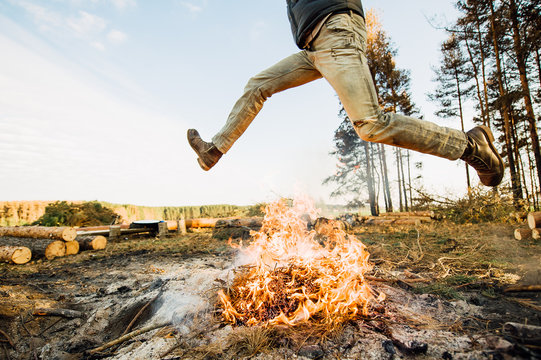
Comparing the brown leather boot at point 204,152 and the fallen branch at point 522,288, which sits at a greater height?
the brown leather boot at point 204,152

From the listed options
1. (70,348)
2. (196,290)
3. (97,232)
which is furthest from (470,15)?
(97,232)

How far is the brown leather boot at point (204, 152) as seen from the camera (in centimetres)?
224

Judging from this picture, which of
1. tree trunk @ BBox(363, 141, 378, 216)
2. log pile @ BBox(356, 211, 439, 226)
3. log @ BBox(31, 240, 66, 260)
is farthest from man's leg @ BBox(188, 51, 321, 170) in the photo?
tree trunk @ BBox(363, 141, 378, 216)

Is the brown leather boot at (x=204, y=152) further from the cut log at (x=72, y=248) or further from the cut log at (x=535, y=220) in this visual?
the cut log at (x=72, y=248)

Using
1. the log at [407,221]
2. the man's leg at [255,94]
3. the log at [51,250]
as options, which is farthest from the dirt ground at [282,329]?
the log at [407,221]

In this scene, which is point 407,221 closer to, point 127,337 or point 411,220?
point 411,220

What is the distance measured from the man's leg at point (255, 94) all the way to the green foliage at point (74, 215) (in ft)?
44.7

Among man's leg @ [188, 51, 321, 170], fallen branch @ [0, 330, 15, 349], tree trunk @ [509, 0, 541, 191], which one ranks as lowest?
fallen branch @ [0, 330, 15, 349]

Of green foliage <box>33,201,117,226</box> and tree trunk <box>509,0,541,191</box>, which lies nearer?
tree trunk <box>509,0,541,191</box>

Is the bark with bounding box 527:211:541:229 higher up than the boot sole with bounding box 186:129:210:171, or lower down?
lower down

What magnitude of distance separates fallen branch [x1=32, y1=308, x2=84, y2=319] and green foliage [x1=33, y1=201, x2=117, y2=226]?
12657 millimetres

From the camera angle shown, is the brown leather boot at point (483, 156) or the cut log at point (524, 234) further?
the cut log at point (524, 234)

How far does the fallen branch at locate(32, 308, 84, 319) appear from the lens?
Answer: 2.16 meters

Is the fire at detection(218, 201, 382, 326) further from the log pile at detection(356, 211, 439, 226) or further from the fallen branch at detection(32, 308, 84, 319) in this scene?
the log pile at detection(356, 211, 439, 226)
